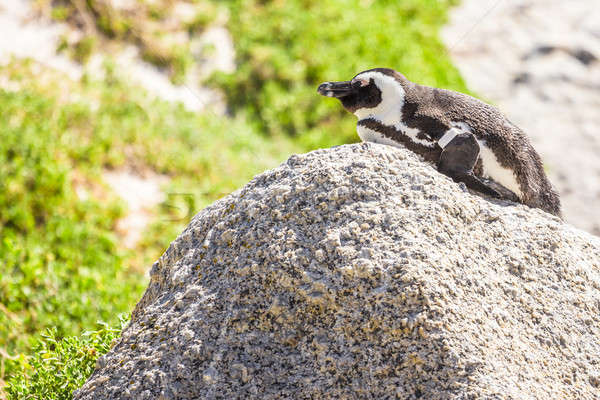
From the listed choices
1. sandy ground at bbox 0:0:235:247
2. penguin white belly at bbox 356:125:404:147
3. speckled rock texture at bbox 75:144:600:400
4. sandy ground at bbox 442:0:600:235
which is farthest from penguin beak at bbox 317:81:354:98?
sandy ground at bbox 442:0:600:235

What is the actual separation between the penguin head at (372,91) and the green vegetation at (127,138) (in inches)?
52.5

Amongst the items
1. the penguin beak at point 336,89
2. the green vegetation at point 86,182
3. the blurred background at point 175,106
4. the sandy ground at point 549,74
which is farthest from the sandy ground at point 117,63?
the penguin beak at point 336,89

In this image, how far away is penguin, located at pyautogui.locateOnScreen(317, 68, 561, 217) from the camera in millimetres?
2303

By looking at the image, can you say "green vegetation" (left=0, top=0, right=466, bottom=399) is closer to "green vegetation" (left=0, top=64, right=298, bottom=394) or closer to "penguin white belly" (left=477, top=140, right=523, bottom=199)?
"green vegetation" (left=0, top=64, right=298, bottom=394)

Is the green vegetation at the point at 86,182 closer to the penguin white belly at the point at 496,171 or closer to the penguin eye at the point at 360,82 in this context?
the penguin eye at the point at 360,82

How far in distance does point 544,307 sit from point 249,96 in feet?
16.4

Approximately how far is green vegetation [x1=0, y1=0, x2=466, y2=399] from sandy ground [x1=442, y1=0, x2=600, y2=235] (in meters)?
0.73

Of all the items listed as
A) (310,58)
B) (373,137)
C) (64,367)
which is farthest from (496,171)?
(310,58)

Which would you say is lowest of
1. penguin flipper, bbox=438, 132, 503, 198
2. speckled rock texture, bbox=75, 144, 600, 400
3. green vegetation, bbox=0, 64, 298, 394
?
speckled rock texture, bbox=75, 144, 600, 400

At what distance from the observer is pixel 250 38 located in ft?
22.9

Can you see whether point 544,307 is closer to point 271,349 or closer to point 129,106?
point 271,349

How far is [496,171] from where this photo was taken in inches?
94.6

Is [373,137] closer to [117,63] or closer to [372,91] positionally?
[372,91]

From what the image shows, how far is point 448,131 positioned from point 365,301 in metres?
0.78
